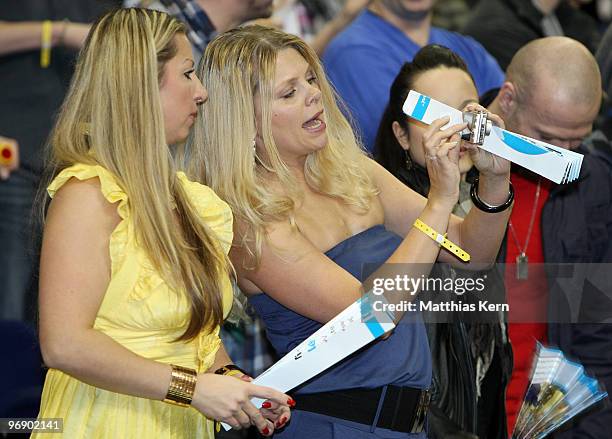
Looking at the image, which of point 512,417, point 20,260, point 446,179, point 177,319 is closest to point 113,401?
point 177,319

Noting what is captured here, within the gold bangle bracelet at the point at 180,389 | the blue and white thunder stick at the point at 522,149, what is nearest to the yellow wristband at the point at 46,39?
the blue and white thunder stick at the point at 522,149

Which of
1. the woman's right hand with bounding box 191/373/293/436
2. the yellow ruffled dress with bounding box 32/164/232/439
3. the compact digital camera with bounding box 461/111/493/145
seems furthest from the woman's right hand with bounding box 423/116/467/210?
the woman's right hand with bounding box 191/373/293/436

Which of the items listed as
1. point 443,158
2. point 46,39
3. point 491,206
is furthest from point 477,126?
point 46,39

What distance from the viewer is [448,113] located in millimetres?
2553

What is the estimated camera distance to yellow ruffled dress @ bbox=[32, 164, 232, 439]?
2205 mm

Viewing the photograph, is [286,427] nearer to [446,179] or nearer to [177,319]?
[177,319]

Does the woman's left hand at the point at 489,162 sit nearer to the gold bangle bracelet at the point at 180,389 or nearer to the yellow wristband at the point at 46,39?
the gold bangle bracelet at the point at 180,389

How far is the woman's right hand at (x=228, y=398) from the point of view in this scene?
2.21 m

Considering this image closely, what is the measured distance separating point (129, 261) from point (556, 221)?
1451mm

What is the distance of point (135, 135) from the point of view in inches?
88.4

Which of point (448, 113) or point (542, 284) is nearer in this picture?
point (448, 113)

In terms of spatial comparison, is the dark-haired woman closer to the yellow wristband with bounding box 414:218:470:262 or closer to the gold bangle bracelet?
the yellow wristband with bounding box 414:218:470:262

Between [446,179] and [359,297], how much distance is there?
34cm

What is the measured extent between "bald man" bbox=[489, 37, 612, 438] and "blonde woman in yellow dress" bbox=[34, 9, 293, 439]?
1047 mm
